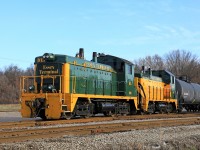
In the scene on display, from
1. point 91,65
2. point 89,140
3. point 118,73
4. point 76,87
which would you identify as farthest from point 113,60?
point 89,140

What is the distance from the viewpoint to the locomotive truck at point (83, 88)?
16447 mm

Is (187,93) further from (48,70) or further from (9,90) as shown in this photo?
(9,90)

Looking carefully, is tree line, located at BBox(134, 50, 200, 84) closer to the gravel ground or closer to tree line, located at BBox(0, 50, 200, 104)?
tree line, located at BBox(0, 50, 200, 104)

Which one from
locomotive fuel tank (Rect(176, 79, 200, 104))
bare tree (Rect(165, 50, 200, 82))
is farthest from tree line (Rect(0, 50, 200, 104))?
locomotive fuel tank (Rect(176, 79, 200, 104))

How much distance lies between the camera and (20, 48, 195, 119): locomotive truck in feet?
54.0

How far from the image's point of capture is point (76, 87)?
1795cm

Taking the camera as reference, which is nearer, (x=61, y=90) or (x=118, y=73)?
(x=61, y=90)

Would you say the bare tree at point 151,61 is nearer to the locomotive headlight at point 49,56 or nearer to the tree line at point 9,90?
the tree line at point 9,90

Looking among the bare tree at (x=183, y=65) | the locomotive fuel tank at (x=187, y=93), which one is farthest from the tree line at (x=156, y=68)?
the locomotive fuel tank at (x=187, y=93)

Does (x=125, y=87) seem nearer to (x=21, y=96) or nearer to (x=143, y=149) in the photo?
(x=21, y=96)

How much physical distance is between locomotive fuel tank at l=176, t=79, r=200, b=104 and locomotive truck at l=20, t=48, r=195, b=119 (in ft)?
19.8

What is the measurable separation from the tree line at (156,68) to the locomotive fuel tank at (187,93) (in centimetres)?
4543

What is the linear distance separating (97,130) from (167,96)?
17999mm

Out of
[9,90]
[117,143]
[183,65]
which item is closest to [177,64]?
[183,65]
